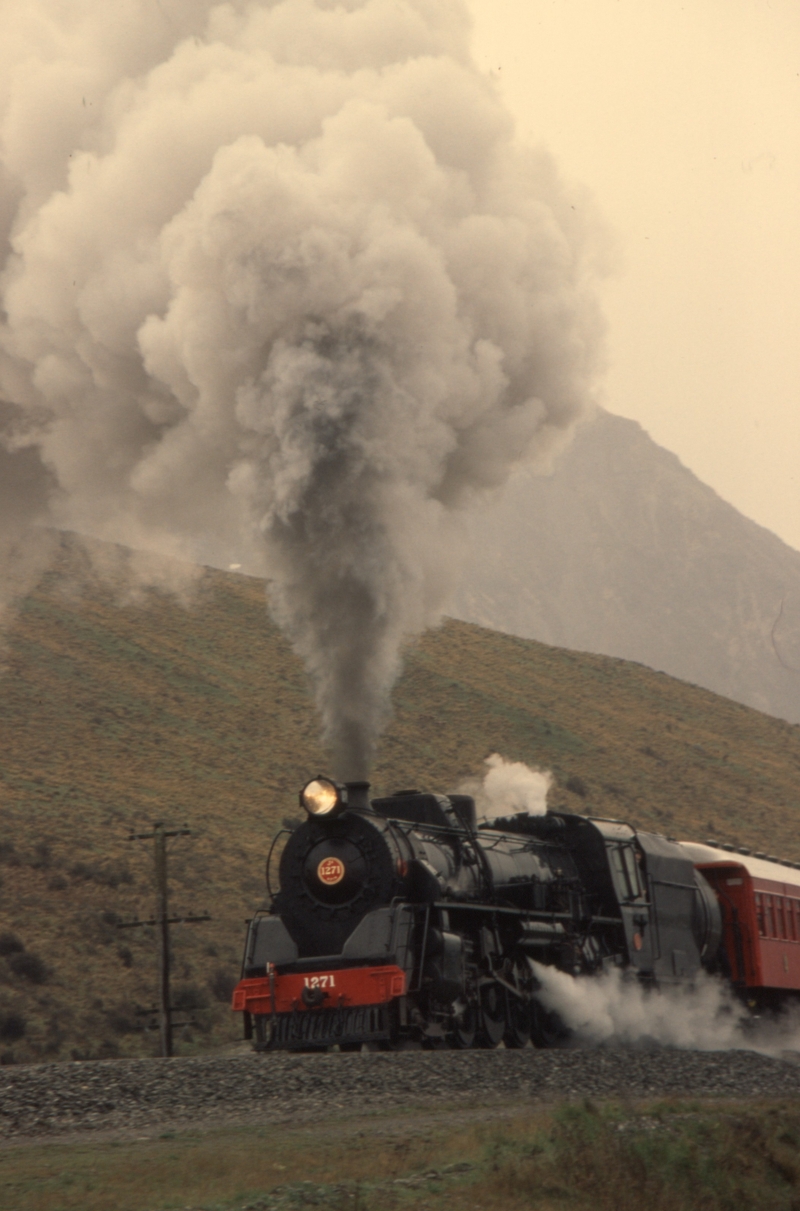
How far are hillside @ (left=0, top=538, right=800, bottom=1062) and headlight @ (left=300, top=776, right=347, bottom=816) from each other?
9004mm

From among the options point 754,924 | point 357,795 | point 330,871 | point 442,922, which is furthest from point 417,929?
point 754,924

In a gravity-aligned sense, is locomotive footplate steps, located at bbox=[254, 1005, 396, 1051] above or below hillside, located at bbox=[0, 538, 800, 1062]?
below

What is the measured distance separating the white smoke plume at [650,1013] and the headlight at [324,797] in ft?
11.8

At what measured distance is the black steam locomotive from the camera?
46.8ft

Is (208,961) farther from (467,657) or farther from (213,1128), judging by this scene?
(467,657)

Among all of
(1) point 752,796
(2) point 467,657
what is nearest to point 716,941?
(1) point 752,796

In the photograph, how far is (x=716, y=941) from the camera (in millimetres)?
20844

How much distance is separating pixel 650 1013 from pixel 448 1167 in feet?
34.5

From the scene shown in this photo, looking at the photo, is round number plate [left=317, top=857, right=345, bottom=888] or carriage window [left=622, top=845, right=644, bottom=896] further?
carriage window [left=622, top=845, right=644, bottom=896]

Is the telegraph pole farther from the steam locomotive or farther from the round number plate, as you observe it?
the round number plate

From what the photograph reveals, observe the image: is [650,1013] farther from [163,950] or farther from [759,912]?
[163,950]

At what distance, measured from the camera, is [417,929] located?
47.6 ft

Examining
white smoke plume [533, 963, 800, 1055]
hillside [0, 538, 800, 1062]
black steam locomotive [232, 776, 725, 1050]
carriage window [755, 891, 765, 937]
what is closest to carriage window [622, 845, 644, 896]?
black steam locomotive [232, 776, 725, 1050]

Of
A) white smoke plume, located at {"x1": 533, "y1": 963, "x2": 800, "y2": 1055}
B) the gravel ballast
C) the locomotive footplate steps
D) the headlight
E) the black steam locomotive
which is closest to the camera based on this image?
the gravel ballast
